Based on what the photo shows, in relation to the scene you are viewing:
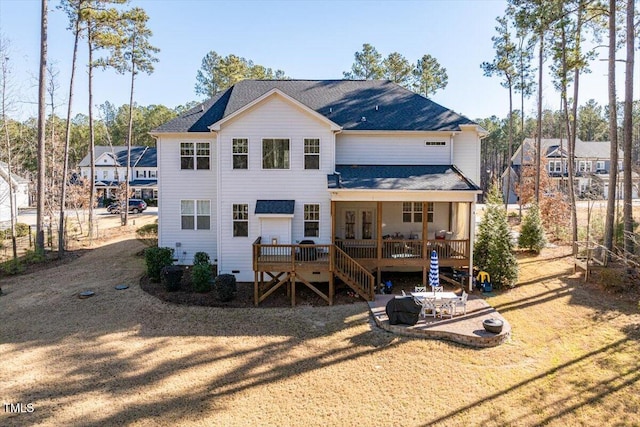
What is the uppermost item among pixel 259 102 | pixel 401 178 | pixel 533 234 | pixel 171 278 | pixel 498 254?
pixel 259 102

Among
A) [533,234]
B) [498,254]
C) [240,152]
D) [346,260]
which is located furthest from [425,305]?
[533,234]

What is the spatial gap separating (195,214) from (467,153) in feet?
43.1

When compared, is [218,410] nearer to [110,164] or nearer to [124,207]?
[124,207]

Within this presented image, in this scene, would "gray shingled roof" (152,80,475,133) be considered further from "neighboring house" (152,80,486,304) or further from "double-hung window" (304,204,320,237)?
"double-hung window" (304,204,320,237)

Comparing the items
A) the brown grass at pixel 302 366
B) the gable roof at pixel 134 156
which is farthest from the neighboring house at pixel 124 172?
the brown grass at pixel 302 366

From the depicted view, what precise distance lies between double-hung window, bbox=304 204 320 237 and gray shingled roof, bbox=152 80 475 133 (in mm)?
4124

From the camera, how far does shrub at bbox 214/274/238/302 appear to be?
44.5 feet

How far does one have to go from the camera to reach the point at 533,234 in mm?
19672

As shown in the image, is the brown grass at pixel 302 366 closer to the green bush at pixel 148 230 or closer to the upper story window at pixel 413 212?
the upper story window at pixel 413 212

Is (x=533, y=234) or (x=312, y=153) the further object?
(x=533, y=234)

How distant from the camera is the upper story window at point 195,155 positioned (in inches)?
663

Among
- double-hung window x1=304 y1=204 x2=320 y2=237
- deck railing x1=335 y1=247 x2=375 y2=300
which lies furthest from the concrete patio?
double-hung window x1=304 y1=204 x2=320 y2=237

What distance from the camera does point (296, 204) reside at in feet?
50.8

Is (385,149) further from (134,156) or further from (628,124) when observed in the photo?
(134,156)
